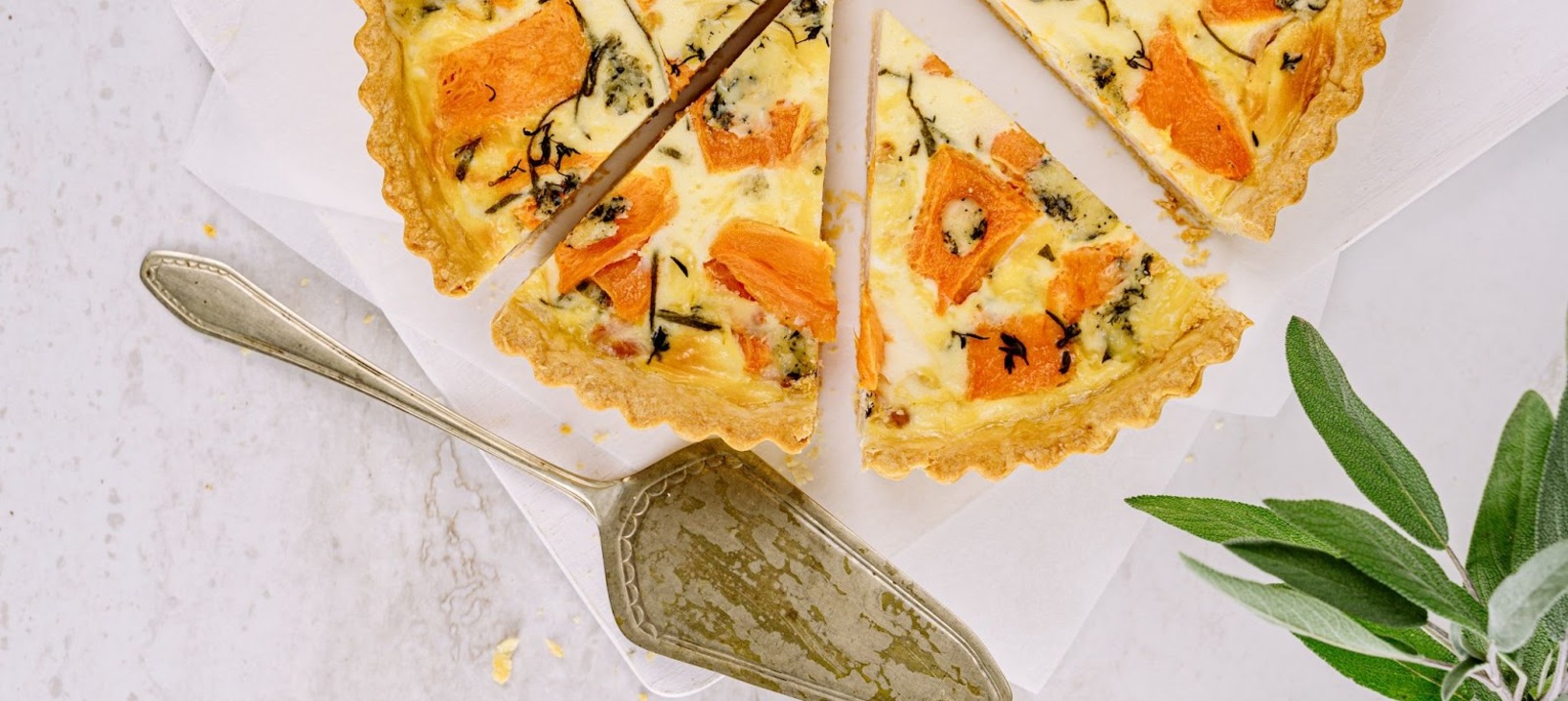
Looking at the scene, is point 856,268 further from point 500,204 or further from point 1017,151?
point 500,204

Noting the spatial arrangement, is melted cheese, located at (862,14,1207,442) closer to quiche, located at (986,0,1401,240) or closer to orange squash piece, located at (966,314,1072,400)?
orange squash piece, located at (966,314,1072,400)

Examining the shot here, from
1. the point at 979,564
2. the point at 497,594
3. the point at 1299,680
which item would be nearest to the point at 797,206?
the point at 979,564

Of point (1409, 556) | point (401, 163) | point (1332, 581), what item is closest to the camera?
point (1332, 581)

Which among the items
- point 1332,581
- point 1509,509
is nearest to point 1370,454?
point 1509,509

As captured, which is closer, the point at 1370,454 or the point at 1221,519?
the point at 1370,454

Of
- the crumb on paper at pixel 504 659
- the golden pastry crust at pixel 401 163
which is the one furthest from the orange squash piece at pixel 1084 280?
the crumb on paper at pixel 504 659

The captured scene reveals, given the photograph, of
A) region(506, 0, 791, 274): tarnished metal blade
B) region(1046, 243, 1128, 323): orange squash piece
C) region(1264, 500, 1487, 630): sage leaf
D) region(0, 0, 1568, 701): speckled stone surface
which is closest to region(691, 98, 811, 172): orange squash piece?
region(506, 0, 791, 274): tarnished metal blade
